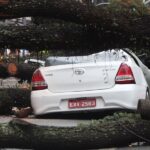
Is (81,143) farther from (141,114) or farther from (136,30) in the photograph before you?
(136,30)

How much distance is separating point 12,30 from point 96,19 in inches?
19.1

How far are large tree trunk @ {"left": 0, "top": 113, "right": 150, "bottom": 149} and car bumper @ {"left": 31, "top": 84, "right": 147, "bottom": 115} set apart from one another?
421 cm

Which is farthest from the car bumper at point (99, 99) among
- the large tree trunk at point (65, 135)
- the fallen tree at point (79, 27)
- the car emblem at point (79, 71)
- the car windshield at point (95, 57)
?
the fallen tree at point (79, 27)

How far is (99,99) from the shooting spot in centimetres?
824

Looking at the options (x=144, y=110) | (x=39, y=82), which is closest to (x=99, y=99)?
(x=39, y=82)

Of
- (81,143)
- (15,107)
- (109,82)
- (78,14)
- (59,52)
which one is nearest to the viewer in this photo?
(78,14)

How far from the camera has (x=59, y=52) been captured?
3.61 meters

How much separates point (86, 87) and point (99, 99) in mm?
228

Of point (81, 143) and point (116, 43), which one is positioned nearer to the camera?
point (116, 43)

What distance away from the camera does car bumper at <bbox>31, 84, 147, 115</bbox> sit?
8.21 m

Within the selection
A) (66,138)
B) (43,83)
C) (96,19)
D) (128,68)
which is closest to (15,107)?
(43,83)

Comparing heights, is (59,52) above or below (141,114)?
above

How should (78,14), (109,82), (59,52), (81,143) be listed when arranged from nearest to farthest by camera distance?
(78,14) → (59,52) → (81,143) → (109,82)

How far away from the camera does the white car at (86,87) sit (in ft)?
26.8
